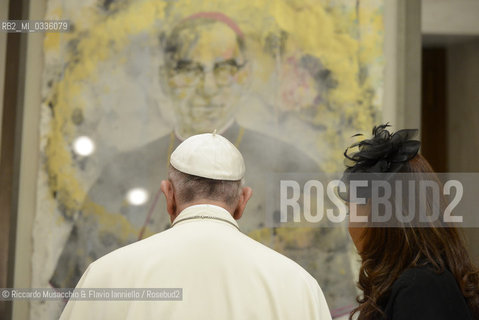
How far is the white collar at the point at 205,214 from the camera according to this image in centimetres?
182

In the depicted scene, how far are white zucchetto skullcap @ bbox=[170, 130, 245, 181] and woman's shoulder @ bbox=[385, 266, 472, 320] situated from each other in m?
0.64

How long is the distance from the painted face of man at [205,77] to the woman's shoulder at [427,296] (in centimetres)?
171

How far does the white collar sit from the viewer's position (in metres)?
1.82

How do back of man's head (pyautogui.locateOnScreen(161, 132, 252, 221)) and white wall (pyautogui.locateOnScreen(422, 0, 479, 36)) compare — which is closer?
back of man's head (pyautogui.locateOnScreen(161, 132, 252, 221))

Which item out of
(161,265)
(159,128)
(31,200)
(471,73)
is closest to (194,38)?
(159,128)

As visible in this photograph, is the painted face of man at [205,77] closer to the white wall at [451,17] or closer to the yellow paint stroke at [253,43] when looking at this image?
the yellow paint stroke at [253,43]

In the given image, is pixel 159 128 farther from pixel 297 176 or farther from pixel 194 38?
pixel 297 176

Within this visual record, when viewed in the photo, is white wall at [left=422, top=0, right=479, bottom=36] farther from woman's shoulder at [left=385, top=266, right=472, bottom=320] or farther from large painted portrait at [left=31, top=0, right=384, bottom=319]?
woman's shoulder at [left=385, top=266, right=472, bottom=320]

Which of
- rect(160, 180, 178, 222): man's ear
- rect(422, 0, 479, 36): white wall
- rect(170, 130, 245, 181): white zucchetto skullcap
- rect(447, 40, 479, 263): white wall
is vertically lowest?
rect(160, 180, 178, 222): man's ear

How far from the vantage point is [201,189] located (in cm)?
187

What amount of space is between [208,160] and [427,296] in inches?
32.0

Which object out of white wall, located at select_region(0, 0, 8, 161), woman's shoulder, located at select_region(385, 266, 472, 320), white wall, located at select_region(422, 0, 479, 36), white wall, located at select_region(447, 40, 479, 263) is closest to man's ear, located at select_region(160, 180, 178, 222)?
woman's shoulder, located at select_region(385, 266, 472, 320)

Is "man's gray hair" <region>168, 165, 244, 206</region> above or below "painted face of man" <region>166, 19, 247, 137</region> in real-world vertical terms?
below

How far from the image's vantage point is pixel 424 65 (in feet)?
10.6
